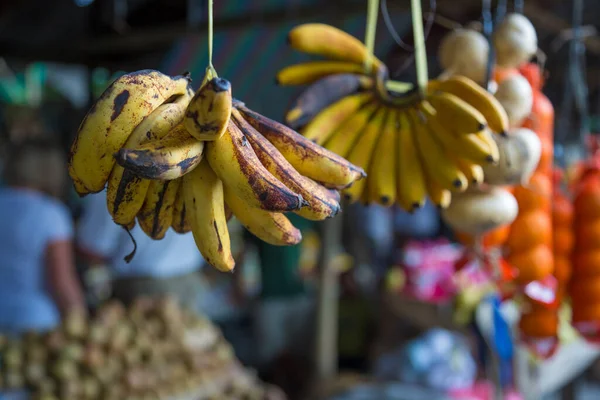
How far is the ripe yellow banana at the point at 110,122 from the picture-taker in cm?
79

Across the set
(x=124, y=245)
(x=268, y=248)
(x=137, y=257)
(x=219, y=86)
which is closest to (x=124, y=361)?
(x=137, y=257)

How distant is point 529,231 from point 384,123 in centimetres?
62

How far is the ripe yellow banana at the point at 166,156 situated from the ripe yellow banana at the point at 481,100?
2.07ft

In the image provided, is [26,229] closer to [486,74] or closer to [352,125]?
[352,125]

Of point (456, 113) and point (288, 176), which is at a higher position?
point (456, 113)

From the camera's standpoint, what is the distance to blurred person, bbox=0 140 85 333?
2562mm

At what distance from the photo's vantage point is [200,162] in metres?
0.86

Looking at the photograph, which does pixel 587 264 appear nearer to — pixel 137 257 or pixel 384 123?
pixel 384 123

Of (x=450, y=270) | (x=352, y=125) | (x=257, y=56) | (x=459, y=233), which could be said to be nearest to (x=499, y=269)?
(x=459, y=233)

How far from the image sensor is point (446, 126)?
1.15 metres

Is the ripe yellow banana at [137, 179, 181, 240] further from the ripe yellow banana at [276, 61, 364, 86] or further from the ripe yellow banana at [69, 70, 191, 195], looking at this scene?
the ripe yellow banana at [276, 61, 364, 86]

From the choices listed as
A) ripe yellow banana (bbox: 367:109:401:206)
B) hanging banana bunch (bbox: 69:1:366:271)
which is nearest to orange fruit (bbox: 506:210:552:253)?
ripe yellow banana (bbox: 367:109:401:206)

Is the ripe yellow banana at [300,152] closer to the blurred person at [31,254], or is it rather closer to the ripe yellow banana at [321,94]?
the ripe yellow banana at [321,94]

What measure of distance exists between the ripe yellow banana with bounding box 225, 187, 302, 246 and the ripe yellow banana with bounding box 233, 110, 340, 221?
0.06 metres
